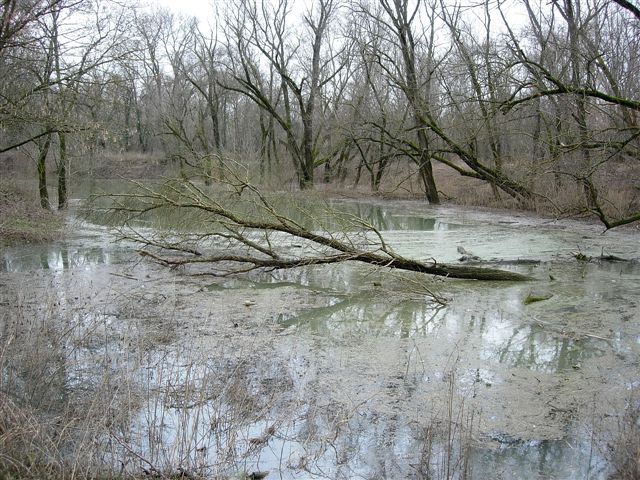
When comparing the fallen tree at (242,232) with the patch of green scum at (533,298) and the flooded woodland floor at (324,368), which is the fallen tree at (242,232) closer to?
the flooded woodland floor at (324,368)

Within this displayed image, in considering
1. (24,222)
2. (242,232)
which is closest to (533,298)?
(242,232)

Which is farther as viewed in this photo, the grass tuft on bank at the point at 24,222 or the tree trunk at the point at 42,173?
the tree trunk at the point at 42,173

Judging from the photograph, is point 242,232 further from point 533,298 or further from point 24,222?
point 24,222

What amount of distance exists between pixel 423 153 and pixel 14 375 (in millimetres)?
17140

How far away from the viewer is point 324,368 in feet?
19.4

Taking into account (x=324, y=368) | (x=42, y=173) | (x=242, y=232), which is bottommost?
(x=324, y=368)

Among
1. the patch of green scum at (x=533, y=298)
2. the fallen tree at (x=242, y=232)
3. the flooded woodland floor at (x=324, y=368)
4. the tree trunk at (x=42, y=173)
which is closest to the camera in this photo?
the flooded woodland floor at (x=324, y=368)

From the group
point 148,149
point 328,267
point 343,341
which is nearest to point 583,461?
point 343,341

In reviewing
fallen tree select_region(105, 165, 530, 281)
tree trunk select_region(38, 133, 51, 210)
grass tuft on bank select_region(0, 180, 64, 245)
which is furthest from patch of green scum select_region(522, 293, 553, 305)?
tree trunk select_region(38, 133, 51, 210)

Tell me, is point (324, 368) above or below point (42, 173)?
below

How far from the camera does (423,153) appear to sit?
20.5 metres

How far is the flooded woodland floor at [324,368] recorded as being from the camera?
13.5ft

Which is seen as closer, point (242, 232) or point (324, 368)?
point (324, 368)

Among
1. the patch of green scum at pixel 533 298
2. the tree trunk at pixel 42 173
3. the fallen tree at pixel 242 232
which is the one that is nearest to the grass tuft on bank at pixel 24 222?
the tree trunk at pixel 42 173
